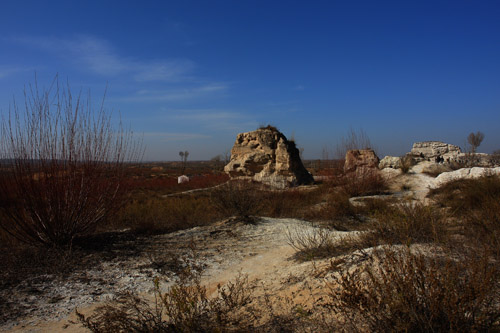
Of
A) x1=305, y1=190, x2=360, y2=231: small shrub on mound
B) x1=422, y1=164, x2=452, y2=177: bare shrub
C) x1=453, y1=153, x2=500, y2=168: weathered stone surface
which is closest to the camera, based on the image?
x1=305, y1=190, x2=360, y2=231: small shrub on mound

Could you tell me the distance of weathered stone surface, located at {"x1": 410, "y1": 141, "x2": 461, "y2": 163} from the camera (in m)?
20.0

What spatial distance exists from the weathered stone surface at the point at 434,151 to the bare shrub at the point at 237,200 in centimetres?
1605

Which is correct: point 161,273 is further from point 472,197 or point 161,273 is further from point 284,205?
point 472,197

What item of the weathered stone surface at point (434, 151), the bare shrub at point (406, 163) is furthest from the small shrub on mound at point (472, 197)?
the weathered stone surface at point (434, 151)

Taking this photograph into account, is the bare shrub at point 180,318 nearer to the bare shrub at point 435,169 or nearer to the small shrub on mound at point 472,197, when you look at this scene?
the small shrub on mound at point 472,197

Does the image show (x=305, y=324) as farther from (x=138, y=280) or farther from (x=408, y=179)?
(x=408, y=179)

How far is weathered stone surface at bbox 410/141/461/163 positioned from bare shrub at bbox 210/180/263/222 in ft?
52.7

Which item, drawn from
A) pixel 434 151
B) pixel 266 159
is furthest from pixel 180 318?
pixel 434 151

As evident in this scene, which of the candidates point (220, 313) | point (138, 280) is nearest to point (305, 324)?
point (220, 313)

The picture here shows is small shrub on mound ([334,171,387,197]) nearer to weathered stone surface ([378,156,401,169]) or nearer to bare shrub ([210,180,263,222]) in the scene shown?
bare shrub ([210,180,263,222])

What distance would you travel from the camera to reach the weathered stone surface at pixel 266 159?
607 inches

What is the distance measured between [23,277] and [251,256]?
10.2 ft

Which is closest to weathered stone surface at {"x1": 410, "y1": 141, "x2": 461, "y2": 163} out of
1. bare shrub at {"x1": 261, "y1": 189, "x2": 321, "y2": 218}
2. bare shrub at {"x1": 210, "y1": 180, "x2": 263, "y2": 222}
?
bare shrub at {"x1": 261, "y1": 189, "x2": 321, "y2": 218}

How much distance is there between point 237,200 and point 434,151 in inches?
752
